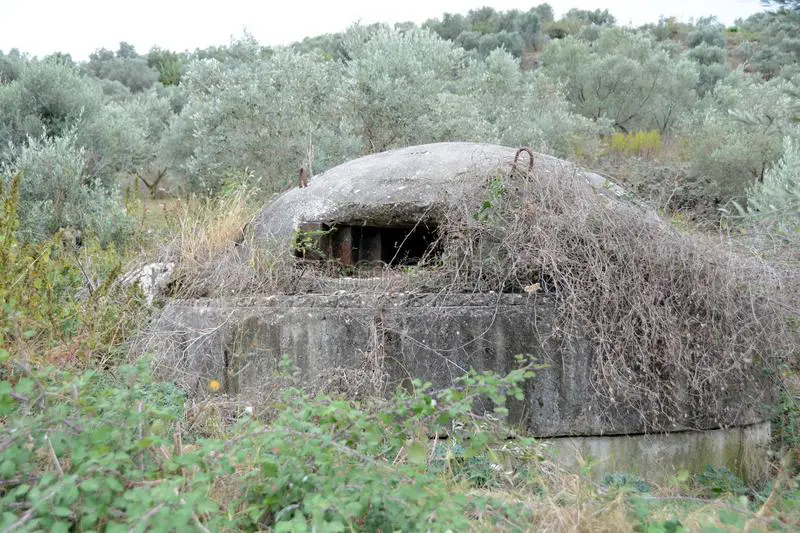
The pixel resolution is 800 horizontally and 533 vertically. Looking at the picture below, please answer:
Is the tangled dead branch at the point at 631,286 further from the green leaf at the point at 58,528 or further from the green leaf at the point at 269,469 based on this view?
the green leaf at the point at 58,528

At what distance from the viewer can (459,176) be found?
16.5ft

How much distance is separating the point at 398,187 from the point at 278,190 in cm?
573

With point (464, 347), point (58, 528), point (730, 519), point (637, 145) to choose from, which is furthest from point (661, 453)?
point (637, 145)

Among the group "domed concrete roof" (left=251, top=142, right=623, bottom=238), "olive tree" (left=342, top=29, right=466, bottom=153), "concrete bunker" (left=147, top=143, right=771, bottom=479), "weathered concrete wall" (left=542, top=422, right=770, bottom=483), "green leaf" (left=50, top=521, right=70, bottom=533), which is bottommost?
"weathered concrete wall" (left=542, top=422, right=770, bottom=483)

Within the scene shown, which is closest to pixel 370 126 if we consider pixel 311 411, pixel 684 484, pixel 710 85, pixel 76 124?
pixel 76 124

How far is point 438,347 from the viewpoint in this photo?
427 centimetres

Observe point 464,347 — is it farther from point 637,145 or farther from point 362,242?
point 637,145

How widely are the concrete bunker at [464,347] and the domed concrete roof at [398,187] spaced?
0.02 metres

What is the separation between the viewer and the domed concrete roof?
4.96 metres

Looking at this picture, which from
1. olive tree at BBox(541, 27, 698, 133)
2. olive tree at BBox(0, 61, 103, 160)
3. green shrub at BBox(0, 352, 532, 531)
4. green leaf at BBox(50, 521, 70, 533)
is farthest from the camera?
olive tree at BBox(541, 27, 698, 133)

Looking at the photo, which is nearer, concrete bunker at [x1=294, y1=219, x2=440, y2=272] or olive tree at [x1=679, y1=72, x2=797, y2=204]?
concrete bunker at [x1=294, y1=219, x2=440, y2=272]

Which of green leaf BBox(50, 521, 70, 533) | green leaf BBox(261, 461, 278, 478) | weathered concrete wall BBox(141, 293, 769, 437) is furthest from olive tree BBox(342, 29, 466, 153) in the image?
green leaf BBox(50, 521, 70, 533)

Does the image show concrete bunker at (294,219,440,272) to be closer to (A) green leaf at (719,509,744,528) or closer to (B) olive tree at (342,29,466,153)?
(A) green leaf at (719,509,744,528)

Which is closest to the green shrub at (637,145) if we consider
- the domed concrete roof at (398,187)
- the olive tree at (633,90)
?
the olive tree at (633,90)
